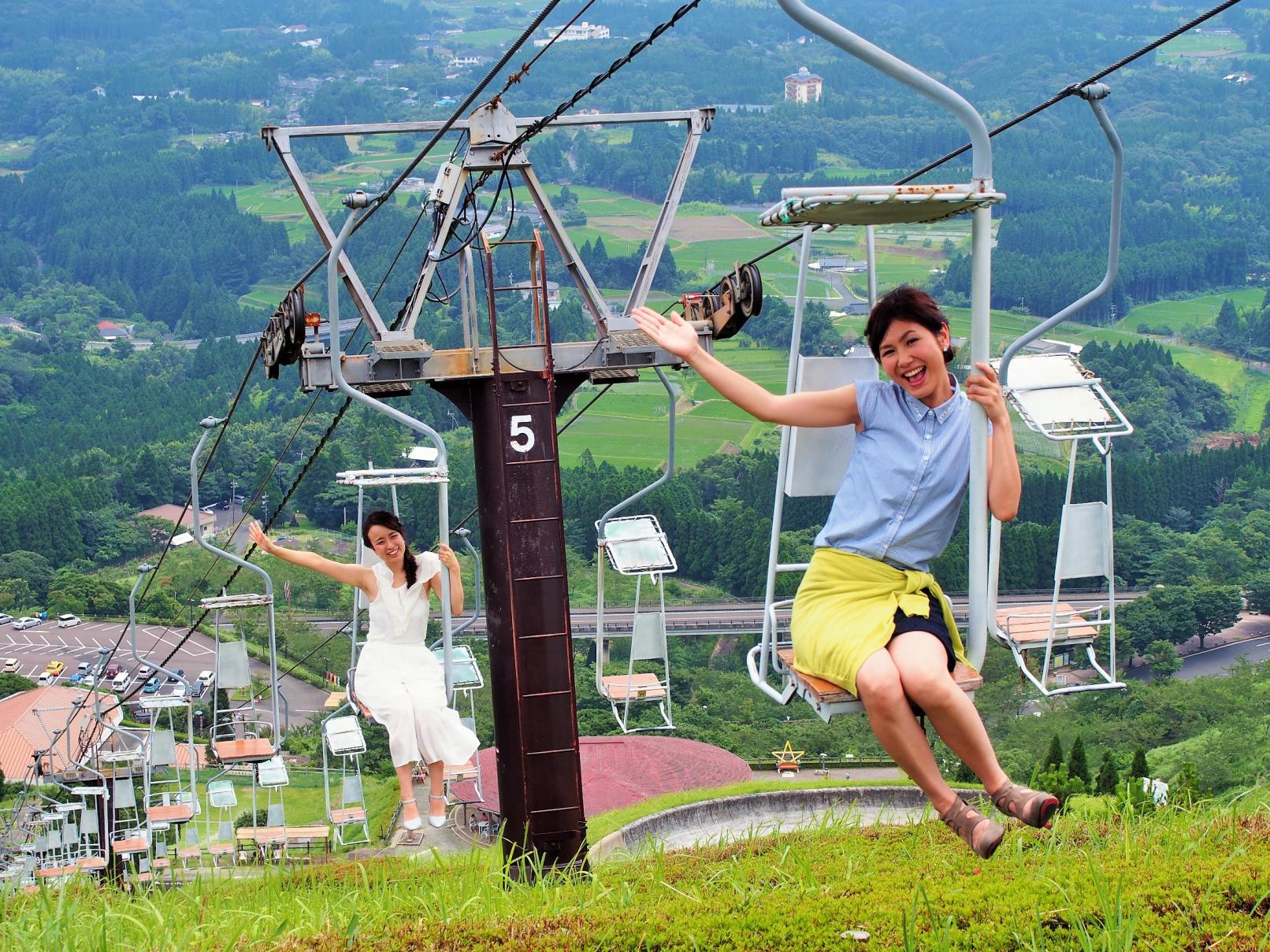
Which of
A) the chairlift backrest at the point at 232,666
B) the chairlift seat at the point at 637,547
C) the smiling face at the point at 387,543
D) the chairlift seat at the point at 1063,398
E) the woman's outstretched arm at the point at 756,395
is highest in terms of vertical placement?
the woman's outstretched arm at the point at 756,395

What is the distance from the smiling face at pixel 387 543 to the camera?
6418 millimetres

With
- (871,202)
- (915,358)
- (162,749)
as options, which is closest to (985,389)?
(915,358)

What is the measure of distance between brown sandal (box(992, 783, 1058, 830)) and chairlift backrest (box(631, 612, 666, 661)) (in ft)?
20.2

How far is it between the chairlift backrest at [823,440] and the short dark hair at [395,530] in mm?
1811

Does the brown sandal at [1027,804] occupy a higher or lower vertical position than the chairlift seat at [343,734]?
higher

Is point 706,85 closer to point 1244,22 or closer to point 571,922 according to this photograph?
point 1244,22

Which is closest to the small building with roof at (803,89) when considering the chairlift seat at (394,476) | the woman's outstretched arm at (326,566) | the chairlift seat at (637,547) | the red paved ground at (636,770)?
the red paved ground at (636,770)

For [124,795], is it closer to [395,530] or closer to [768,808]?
[768,808]

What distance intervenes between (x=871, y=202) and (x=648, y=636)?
653cm

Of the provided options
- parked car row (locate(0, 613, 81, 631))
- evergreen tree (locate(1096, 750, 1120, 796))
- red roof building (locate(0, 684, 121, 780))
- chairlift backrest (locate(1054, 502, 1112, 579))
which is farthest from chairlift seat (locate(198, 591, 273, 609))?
parked car row (locate(0, 613, 81, 631))

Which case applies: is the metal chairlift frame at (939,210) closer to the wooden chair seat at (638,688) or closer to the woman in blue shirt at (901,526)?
the woman in blue shirt at (901,526)

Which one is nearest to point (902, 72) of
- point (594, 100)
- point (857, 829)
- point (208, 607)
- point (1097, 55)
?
point (857, 829)

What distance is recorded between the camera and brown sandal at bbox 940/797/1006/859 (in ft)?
13.8

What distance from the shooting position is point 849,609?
14.9 ft
